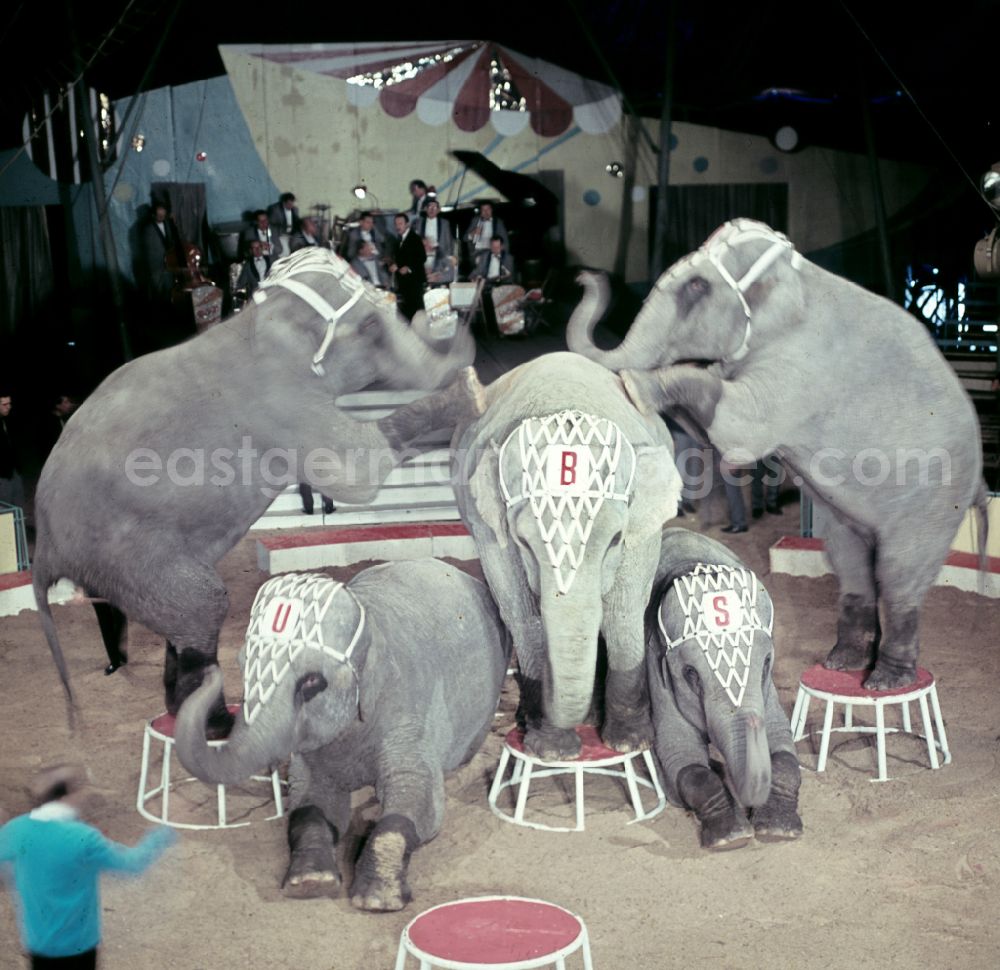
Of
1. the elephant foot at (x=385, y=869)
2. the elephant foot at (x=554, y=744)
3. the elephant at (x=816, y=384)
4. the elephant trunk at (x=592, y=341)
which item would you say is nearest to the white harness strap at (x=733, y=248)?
the elephant at (x=816, y=384)

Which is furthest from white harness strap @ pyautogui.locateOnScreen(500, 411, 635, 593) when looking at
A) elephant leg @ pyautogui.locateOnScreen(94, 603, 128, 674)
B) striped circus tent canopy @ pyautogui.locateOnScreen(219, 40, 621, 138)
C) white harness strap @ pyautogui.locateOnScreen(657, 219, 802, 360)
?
striped circus tent canopy @ pyautogui.locateOnScreen(219, 40, 621, 138)

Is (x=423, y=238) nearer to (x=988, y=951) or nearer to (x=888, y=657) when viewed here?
(x=888, y=657)

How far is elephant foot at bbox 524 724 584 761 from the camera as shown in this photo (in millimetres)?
4031

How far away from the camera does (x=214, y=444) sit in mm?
4238

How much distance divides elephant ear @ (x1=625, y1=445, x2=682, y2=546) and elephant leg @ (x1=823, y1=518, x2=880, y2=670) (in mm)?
1161

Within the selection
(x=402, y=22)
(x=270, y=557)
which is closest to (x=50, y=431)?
(x=270, y=557)

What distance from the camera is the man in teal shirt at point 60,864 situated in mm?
2799

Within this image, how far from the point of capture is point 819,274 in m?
4.42

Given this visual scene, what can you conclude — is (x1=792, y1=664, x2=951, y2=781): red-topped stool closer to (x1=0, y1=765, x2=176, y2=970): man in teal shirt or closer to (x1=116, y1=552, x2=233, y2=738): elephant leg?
(x1=116, y1=552, x2=233, y2=738): elephant leg

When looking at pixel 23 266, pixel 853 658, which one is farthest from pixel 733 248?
pixel 23 266

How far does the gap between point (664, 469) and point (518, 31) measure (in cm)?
935

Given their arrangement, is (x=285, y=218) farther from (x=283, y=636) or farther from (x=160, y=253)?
(x=283, y=636)

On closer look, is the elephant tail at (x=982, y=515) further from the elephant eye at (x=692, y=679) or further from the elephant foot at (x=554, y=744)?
the elephant foot at (x=554, y=744)

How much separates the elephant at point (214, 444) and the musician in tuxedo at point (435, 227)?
755cm
